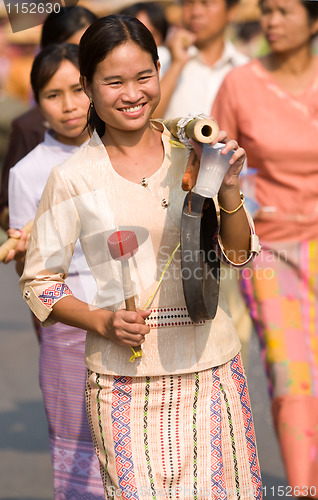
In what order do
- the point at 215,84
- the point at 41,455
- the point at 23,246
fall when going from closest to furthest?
the point at 23,246 → the point at 41,455 → the point at 215,84

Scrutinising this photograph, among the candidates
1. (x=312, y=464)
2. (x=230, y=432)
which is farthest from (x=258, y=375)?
(x=230, y=432)

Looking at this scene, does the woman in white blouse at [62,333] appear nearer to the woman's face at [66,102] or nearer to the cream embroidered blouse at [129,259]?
the woman's face at [66,102]

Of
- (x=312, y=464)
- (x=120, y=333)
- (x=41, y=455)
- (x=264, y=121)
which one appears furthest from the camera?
(x=41, y=455)

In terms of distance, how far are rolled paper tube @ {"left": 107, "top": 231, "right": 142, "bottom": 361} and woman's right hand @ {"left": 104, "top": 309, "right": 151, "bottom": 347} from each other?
0.04m

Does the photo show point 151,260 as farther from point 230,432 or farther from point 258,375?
point 258,375

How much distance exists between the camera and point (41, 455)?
16.8 ft

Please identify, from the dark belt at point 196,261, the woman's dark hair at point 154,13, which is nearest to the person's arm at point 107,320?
the dark belt at point 196,261

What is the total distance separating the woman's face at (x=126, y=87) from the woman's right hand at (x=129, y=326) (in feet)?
1.69

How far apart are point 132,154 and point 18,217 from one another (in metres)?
1.13

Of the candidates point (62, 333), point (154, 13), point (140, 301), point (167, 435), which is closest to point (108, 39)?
point (140, 301)

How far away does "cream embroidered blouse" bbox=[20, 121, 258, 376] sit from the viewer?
111 inches

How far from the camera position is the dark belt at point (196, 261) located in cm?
264

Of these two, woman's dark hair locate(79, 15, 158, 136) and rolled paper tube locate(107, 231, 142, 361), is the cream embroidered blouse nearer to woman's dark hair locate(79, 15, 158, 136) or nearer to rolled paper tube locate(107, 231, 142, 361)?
rolled paper tube locate(107, 231, 142, 361)

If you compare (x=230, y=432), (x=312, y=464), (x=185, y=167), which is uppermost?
(x=185, y=167)
